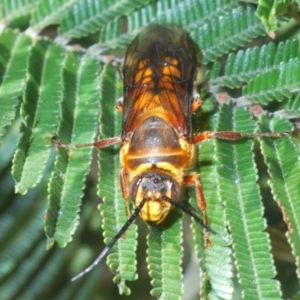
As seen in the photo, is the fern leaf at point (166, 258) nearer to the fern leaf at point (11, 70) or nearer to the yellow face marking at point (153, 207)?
the yellow face marking at point (153, 207)

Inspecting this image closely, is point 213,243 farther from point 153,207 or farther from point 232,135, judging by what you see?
point 232,135

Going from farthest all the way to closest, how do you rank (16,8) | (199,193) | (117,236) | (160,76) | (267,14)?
(16,8) < (160,76) < (199,193) < (117,236) < (267,14)

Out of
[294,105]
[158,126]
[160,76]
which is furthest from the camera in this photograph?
[160,76]

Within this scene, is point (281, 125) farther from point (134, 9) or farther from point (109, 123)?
point (134, 9)

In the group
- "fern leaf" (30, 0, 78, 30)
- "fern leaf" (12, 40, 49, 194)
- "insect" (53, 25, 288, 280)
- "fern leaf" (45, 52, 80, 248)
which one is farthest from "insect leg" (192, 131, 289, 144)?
"fern leaf" (30, 0, 78, 30)

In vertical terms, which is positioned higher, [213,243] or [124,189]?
[124,189]

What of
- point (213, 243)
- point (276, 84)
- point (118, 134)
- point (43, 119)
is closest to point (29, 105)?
point (43, 119)

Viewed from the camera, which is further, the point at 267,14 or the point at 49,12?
the point at 49,12
